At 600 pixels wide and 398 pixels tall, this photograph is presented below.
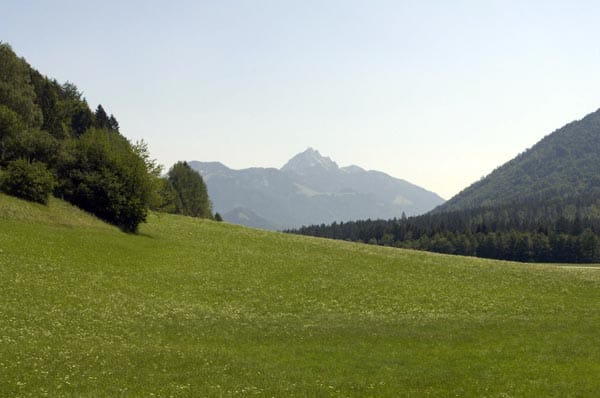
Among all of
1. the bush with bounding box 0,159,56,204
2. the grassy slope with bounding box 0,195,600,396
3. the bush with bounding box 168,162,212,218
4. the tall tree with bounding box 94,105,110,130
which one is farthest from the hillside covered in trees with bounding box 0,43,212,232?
the bush with bounding box 168,162,212,218

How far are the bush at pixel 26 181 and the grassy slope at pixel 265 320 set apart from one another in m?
2.33

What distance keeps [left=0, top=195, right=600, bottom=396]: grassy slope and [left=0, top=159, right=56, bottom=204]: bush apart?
233 cm

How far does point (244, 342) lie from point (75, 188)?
42.8 metres

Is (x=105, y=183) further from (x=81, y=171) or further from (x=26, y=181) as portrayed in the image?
(x=26, y=181)

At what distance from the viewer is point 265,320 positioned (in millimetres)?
39438

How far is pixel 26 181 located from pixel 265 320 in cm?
3719

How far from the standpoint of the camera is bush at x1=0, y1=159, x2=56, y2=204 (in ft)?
187

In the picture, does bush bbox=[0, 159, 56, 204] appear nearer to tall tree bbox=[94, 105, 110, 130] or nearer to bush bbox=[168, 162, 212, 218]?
tall tree bbox=[94, 105, 110, 130]

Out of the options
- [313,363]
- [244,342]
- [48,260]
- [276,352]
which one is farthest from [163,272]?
[313,363]

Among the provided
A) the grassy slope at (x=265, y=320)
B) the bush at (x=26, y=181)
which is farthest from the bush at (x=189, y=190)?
the bush at (x=26, y=181)

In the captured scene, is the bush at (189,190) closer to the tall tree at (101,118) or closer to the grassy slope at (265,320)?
the tall tree at (101,118)

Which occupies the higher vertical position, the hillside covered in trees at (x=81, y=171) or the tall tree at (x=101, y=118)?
the tall tree at (x=101, y=118)

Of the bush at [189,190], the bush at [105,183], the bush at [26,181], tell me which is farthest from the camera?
the bush at [189,190]

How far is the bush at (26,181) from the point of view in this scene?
5691 centimetres
